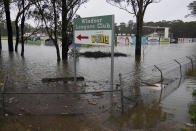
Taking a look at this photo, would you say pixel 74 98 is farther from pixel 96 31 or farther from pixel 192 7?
pixel 192 7

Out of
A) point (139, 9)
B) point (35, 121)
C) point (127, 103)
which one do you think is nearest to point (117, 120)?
point (127, 103)

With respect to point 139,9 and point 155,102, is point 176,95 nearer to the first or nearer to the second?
point 155,102

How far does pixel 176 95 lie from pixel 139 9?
45.4ft

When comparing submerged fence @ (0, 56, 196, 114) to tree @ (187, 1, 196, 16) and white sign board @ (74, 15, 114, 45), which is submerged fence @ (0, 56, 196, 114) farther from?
tree @ (187, 1, 196, 16)

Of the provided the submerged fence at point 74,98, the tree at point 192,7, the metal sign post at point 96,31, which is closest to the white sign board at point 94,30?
the metal sign post at point 96,31

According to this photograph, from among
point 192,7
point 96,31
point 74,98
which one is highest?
point 192,7

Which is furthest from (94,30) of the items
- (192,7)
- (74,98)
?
(192,7)

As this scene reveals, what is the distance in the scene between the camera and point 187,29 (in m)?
92.1

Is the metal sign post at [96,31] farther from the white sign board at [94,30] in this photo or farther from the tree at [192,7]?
the tree at [192,7]

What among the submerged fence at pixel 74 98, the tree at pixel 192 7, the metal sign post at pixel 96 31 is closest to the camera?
the submerged fence at pixel 74 98

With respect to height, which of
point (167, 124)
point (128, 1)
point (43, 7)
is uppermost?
point (128, 1)

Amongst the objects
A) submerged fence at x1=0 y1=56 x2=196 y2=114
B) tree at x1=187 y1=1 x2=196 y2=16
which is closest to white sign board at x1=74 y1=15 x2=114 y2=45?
submerged fence at x1=0 y1=56 x2=196 y2=114

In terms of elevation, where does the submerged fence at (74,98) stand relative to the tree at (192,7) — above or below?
below

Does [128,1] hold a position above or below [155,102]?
above
